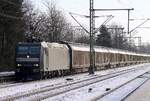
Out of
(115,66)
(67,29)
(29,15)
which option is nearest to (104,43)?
(67,29)

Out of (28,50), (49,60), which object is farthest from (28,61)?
(49,60)

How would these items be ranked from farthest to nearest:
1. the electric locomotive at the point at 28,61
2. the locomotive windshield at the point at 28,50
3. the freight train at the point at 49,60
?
the locomotive windshield at the point at 28,50 → the freight train at the point at 49,60 → the electric locomotive at the point at 28,61

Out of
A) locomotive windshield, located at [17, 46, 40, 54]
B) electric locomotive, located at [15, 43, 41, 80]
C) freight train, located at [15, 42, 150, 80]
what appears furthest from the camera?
locomotive windshield, located at [17, 46, 40, 54]

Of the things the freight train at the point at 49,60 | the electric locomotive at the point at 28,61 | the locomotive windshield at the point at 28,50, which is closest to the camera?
the electric locomotive at the point at 28,61

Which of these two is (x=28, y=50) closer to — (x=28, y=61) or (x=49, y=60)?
(x=28, y=61)

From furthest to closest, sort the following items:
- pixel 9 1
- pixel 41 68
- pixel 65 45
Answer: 1. pixel 9 1
2. pixel 65 45
3. pixel 41 68

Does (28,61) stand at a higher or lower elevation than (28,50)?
lower

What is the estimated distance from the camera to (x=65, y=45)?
43812mm

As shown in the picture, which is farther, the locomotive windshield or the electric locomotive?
the locomotive windshield

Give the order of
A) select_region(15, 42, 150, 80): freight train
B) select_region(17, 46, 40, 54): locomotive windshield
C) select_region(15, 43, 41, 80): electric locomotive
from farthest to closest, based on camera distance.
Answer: select_region(17, 46, 40, 54): locomotive windshield < select_region(15, 42, 150, 80): freight train < select_region(15, 43, 41, 80): electric locomotive

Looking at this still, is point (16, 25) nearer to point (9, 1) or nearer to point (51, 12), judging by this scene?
point (9, 1)

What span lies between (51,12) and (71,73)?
3219 centimetres

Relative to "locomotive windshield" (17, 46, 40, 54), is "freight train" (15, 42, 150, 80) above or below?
below

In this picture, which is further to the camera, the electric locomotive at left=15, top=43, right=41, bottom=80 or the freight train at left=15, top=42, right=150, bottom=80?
the freight train at left=15, top=42, right=150, bottom=80
